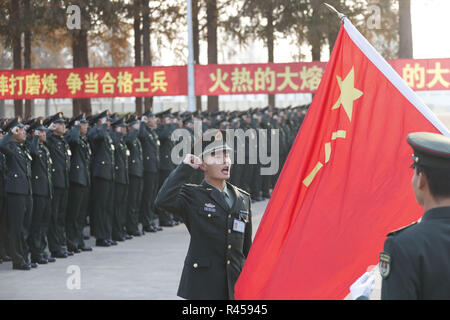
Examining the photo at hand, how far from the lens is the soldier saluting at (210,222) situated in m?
4.86

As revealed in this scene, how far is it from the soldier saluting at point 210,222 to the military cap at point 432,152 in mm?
2150

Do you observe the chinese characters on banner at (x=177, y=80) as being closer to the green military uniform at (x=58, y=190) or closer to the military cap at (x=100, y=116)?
the military cap at (x=100, y=116)

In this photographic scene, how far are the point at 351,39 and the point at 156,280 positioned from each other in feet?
17.3

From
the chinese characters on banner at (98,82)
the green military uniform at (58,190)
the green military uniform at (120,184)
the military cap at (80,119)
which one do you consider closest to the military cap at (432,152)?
the green military uniform at (58,190)

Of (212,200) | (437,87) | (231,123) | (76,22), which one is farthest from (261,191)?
(212,200)

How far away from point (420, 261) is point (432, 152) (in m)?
0.39

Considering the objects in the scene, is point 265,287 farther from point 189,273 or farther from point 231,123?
point 231,123

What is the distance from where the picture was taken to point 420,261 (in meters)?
2.70

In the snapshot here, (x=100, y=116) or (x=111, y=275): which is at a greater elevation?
(x=100, y=116)

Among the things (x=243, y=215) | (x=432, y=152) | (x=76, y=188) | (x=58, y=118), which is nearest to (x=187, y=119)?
(x=76, y=188)

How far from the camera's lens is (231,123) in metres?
16.9

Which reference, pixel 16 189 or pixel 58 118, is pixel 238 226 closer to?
pixel 16 189

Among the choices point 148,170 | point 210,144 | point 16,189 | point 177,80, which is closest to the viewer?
point 210,144

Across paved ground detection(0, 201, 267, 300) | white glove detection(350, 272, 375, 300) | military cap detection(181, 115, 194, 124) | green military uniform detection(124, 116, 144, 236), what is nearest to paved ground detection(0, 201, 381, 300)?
paved ground detection(0, 201, 267, 300)
